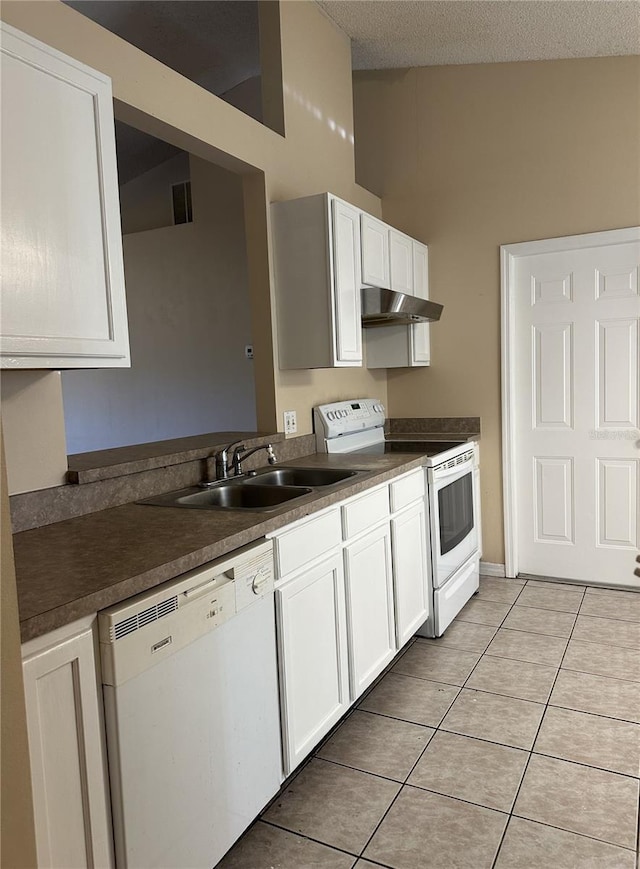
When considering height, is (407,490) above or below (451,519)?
above

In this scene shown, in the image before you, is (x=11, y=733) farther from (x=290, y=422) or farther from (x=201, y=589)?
(x=290, y=422)

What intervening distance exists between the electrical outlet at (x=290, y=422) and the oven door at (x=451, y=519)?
2.36ft

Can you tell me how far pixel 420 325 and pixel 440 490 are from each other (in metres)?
1.25

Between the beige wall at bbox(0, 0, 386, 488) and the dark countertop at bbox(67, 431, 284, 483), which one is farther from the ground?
the beige wall at bbox(0, 0, 386, 488)

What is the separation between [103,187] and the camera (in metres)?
1.68

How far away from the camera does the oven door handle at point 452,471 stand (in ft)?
10.3

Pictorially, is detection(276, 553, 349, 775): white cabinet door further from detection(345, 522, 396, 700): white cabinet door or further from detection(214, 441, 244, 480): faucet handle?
detection(214, 441, 244, 480): faucet handle

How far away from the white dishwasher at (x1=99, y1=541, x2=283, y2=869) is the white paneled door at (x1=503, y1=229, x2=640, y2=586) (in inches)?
102

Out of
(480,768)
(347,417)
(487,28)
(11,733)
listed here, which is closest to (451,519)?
(347,417)

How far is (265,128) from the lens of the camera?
299 cm

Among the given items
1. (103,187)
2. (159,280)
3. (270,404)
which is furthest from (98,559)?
(159,280)

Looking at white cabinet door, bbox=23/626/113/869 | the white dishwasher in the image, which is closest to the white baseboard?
the white dishwasher

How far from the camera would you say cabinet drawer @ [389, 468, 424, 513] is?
108 inches

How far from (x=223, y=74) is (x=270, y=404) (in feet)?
9.73
